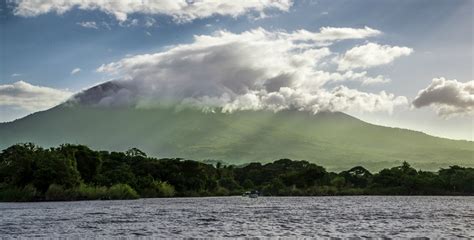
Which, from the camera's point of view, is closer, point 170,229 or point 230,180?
point 170,229

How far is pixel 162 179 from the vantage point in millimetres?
136625

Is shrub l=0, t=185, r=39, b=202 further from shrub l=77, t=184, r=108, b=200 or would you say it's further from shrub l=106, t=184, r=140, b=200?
shrub l=106, t=184, r=140, b=200

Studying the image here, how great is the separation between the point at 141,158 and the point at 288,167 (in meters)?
56.4

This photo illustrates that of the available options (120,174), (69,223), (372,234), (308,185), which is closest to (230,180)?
(308,185)

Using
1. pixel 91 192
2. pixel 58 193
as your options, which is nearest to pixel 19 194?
pixel 58 193

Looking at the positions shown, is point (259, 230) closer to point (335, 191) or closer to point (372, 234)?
point (372, 234)

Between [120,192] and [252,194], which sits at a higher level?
[252,194]

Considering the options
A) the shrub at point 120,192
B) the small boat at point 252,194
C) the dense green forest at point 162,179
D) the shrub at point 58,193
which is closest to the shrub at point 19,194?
the dense green forest at point 162,179

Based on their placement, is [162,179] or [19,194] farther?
[162,179]

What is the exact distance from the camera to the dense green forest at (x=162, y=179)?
329 ft

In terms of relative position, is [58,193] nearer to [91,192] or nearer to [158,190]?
[91,192]

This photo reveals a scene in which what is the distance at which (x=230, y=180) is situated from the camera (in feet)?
536

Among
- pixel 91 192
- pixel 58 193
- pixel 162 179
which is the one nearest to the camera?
pixel 58 193

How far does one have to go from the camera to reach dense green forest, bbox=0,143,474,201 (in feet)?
329
